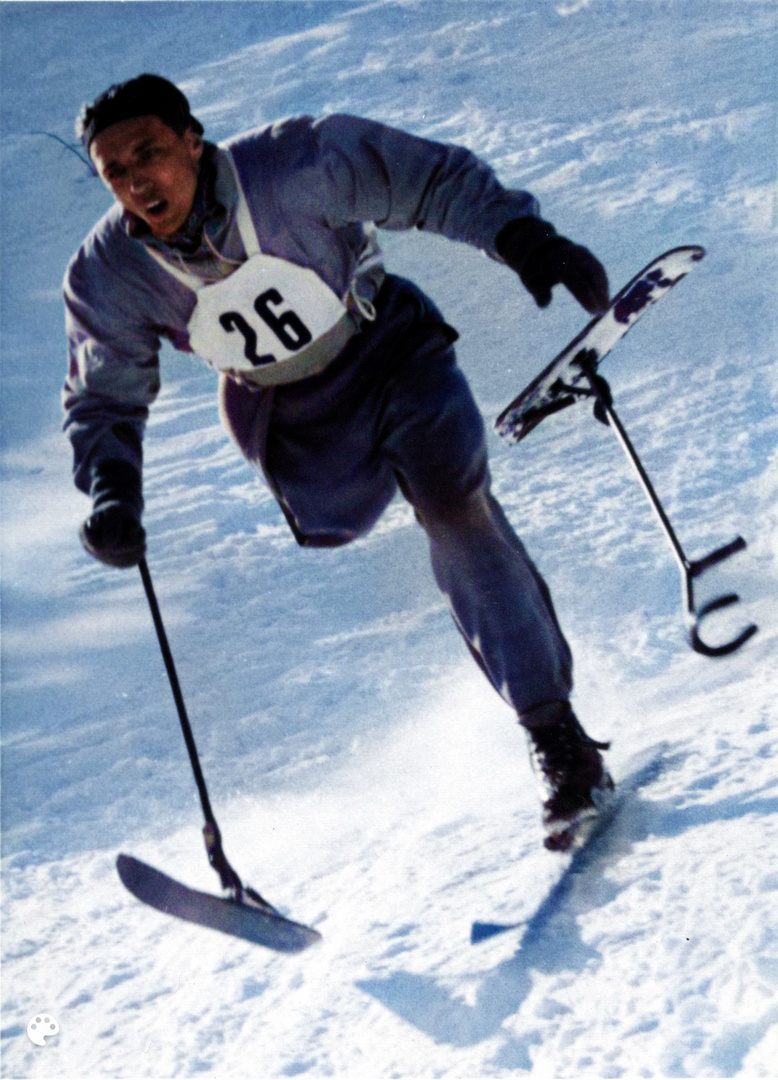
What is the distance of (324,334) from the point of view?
4.58 ft

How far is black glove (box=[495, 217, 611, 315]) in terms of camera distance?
1.26 meters

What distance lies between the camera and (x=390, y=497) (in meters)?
1.46

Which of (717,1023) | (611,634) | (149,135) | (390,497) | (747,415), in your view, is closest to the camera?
(717,1023)

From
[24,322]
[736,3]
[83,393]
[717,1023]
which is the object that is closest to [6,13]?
[24,322]

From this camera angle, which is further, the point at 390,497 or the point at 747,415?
the point at 747,415

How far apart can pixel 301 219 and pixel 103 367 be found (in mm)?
308

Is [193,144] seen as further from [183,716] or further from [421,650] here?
[421,650]

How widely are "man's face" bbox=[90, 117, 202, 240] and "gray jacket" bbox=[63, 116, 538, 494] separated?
Answer: 3cm

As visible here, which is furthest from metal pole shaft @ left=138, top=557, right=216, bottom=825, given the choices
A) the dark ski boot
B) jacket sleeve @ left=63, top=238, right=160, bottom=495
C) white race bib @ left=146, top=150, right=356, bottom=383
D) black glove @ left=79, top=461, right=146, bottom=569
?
the dark ski boot

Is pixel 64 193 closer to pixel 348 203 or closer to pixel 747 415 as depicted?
pixel 747 415

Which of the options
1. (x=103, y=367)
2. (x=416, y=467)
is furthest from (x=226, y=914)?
(x=103, y=367)

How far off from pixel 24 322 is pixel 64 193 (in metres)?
0.58

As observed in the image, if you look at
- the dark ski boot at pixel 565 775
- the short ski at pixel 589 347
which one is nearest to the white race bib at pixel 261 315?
the short ski at pixel 589 347

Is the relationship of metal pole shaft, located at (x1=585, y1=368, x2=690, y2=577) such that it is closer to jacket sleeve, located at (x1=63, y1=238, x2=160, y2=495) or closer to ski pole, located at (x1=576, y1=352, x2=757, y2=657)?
ski pole, located at (x1=576, y1=352, x2=757, y2=657)
